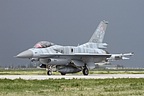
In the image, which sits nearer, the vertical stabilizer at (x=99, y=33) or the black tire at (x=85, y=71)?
the black tire at (x=85, y=71)

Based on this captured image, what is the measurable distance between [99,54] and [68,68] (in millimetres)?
4355

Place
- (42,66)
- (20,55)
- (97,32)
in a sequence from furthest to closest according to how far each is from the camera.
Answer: (97,32) < (42,66) < (20,55)

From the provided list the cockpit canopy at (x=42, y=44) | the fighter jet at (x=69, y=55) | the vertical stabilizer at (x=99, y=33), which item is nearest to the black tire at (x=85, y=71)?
the fighter jet at (x=69, y=55)

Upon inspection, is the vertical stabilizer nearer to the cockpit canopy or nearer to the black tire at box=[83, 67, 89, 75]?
the black tire at box=[83, 67, 89, 75]

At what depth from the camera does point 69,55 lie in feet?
145

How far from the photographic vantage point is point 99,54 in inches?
1826

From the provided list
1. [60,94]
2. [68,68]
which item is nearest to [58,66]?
[68,68]

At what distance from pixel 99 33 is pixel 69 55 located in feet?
25.8

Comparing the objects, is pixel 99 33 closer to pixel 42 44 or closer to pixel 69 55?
pixel 69 55

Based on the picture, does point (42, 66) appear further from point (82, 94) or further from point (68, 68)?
point (82, 94)

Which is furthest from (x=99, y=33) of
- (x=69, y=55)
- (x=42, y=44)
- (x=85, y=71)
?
(x=42, y=44)

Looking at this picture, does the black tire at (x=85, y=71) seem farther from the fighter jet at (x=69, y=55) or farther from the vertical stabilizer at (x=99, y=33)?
the vertical stabilizer at (x=99, y=33)

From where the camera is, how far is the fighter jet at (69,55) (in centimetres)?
4188

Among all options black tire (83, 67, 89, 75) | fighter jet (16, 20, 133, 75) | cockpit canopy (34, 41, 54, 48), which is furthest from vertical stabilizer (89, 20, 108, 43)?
cockpit canopy (34, 41, 54, 48)
